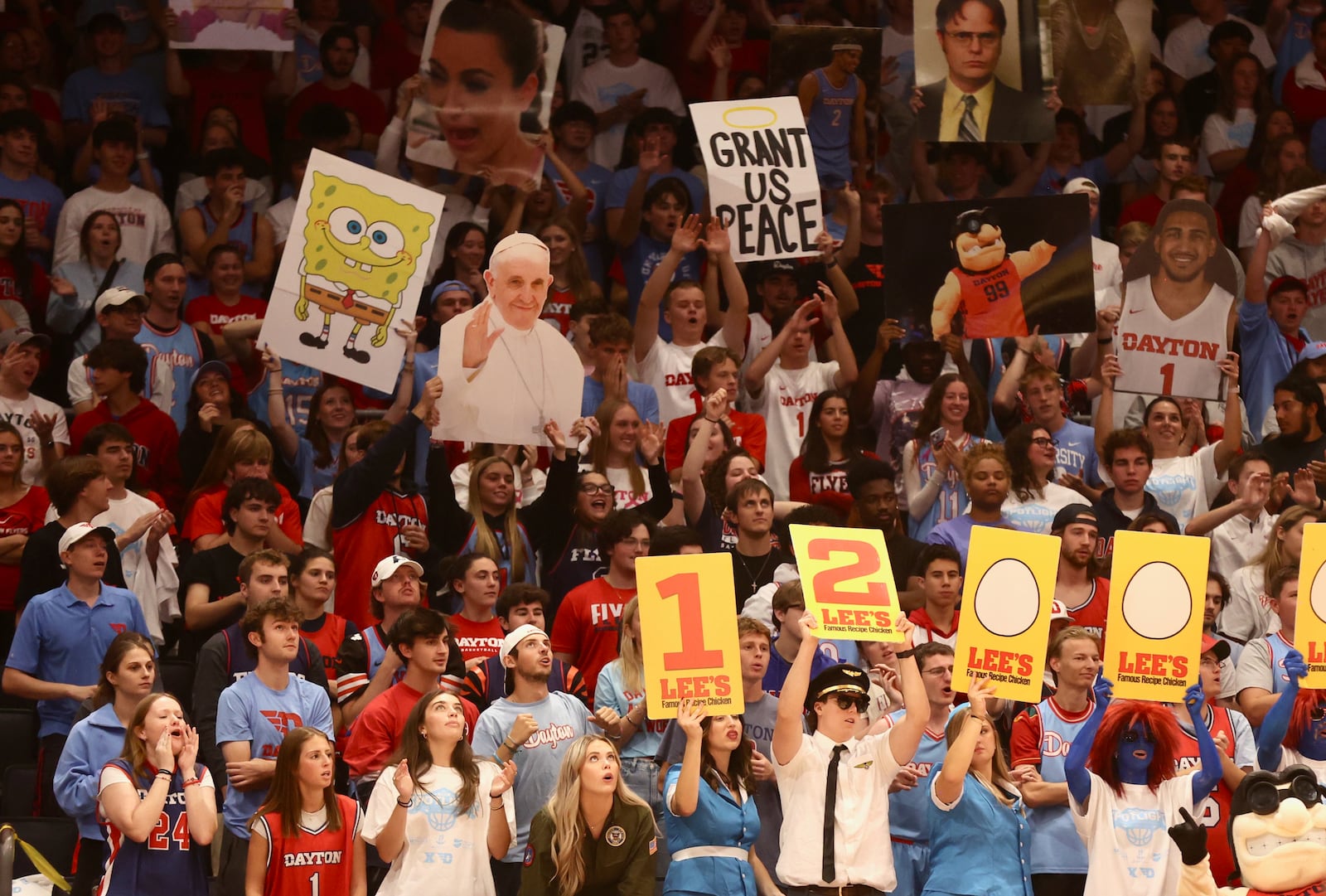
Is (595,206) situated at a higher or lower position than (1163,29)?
lower

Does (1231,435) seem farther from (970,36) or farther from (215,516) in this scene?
(215,516)

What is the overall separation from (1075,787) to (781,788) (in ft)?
3.66

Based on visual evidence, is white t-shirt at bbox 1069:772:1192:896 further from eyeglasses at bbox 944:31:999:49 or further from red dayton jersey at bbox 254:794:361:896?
eyeglasses at bbox 944:31:999:49

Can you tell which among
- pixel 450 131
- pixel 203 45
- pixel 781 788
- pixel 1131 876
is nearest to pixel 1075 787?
pixel 1131 876

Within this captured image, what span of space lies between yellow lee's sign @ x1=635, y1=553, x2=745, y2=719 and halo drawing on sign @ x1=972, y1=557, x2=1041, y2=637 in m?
0.95

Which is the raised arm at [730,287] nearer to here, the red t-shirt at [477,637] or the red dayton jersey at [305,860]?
the red t-shirt at [477,637]

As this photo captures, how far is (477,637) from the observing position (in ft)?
28.4

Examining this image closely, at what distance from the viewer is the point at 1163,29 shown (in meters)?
14.6

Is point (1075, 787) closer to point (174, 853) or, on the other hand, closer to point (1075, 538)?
point (1075, 538)

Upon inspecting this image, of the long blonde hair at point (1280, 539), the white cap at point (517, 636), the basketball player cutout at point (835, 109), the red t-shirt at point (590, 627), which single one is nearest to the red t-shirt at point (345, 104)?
the basketball player cutout at point (835, 109)

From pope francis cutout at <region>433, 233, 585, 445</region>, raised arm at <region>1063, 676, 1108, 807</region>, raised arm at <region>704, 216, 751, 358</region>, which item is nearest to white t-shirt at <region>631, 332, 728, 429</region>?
Answer: raised arm at <region>704, 216, 751, 358</region>

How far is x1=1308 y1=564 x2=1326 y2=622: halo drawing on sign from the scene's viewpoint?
25.8ft

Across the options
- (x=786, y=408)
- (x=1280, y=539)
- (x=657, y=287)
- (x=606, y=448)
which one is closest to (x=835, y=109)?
(x=657, y=287)

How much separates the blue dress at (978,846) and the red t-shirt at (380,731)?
187cm
